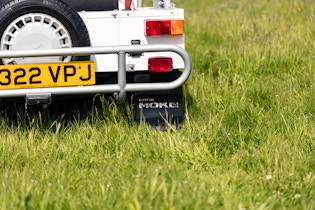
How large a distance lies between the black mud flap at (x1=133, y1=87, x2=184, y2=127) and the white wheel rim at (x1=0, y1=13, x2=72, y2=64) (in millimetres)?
750

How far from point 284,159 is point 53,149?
1.38 m

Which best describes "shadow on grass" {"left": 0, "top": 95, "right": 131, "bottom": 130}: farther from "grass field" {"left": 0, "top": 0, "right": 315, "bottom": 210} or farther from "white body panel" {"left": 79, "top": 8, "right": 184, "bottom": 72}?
"white body panel" {"left": 79, "top": 8, "right": 184, "bottom": 72}

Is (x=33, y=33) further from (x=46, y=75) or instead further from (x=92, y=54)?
(x=92, y=54)

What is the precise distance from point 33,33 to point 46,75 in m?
0.26

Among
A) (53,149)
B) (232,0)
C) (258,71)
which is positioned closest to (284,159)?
(53,149)

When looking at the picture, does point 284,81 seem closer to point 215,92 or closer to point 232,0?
point 215,92

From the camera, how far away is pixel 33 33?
4020 mm

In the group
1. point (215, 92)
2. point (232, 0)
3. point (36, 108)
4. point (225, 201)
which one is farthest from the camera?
point (232, 0)

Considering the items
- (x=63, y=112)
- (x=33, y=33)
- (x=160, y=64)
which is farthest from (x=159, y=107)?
(x=33, y=33)

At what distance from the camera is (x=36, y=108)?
15.7 ft

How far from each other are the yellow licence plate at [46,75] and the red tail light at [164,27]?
0.45 m

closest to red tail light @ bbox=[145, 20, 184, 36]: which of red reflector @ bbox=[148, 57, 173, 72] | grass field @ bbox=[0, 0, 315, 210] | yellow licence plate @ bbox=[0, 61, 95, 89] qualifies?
red reflector @ bbox=[148, 57, 173, 72]

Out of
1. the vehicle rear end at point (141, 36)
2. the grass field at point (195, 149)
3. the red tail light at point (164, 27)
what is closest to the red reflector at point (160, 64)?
the vehicle rear end at point (141, 36)

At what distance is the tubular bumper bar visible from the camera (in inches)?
149
